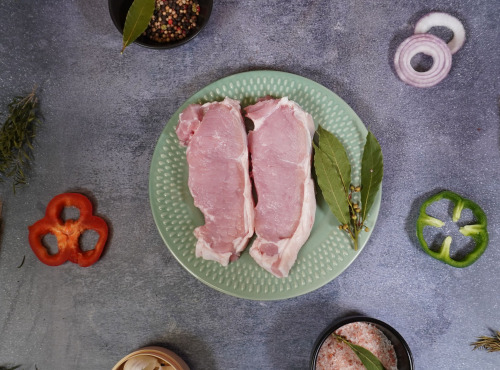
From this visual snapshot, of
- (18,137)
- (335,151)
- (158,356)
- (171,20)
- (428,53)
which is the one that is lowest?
(158,356)

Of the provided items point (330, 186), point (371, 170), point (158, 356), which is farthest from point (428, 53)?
point (158, 356)

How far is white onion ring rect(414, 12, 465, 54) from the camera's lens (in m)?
1.60

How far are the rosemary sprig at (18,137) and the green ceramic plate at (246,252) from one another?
62 centimetres

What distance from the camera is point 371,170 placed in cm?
140

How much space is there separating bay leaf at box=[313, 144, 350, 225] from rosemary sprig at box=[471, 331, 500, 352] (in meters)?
0.82

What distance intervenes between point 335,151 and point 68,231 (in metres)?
1.19

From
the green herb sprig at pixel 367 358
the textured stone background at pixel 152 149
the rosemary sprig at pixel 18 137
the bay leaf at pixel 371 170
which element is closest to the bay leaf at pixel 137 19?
the textured stone background at pixel 152 149

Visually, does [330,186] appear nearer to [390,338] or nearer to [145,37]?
[390,338]

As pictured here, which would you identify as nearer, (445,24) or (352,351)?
(352,351)

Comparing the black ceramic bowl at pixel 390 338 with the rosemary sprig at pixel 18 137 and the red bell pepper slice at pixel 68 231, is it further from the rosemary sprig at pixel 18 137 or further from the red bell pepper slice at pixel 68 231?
the rosemary sprig at pixel 18 137

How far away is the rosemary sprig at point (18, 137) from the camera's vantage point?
155 centimetres

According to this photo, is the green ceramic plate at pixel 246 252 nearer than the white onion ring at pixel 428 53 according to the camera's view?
Yes

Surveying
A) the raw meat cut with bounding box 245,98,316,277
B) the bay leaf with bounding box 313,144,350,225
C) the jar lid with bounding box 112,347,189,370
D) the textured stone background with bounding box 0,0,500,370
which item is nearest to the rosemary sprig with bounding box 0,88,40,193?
the textured stone background with bounding box 0,0,500,370

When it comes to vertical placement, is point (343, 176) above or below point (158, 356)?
above
